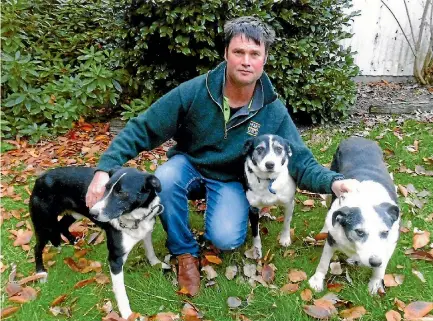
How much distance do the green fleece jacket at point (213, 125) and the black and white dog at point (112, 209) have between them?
410 mm

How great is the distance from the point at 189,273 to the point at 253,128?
1.21 m

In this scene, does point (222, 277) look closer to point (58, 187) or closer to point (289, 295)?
point (289, 295)

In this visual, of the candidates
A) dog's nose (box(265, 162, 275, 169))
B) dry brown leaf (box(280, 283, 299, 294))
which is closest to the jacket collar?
dog's nose (box(265, 162, 275, 169))

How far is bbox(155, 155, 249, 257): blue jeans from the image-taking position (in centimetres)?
330

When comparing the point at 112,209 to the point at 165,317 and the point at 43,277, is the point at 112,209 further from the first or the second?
the point at 43,277

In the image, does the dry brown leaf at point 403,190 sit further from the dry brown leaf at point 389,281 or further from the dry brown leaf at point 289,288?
the dry brown leaf at point 289,288

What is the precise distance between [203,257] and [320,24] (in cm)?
381

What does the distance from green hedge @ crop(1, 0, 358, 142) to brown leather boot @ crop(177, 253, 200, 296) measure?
9.38ft

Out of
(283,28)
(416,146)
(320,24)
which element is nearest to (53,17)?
(283,28)

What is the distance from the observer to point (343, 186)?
287 centimetres

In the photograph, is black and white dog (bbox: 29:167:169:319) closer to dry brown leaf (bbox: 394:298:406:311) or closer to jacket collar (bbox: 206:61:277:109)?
jacket collar (bbox: 206:61:277:109)

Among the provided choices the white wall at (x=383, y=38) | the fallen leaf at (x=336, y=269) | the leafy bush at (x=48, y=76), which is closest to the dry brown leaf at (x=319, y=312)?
the fallen leaf at (x=336, y=269)

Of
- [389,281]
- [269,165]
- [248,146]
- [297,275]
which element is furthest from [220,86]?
[389,281]

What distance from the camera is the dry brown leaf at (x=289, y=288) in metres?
3.11
